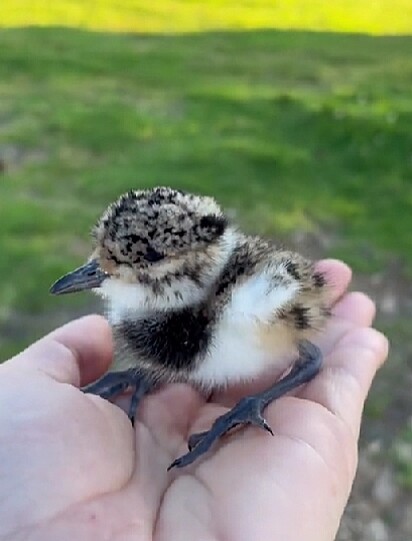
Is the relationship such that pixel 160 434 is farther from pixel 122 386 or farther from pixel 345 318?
pixel 345 318

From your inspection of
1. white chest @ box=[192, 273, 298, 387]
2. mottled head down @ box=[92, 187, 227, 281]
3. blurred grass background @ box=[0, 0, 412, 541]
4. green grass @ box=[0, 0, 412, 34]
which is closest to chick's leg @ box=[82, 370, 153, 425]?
white chest @ box=[192, 273, 298, 387]

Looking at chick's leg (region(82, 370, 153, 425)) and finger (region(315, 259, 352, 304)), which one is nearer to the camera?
chick's leg (region(82, 370, 153, 425))

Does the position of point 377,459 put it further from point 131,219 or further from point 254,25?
point 254,25

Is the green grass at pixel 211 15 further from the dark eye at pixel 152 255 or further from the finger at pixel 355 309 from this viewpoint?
the dark eye at pixel 152 255

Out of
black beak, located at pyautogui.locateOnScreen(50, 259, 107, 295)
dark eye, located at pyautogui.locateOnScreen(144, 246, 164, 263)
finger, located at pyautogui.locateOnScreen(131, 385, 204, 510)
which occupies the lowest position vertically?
finger, located at pyautogui.locateOnScreen(131, 385, 204, 510)

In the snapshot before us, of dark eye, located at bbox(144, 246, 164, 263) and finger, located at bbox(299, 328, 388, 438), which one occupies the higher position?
dark eye, located at bbox(144, 246, 164, 263)

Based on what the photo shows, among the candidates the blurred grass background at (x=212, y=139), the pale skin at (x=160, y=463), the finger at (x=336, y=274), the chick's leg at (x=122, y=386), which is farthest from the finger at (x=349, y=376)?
the blurred grass background at (x=212, y=139)

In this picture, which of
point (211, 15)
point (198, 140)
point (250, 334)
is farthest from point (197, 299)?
point (211, 15)

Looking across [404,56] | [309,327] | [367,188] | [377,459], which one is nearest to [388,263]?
[367,188]

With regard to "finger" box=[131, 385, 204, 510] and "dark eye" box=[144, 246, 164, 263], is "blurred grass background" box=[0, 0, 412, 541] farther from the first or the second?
"dark eye" box=[144, 246, 164, 263]
